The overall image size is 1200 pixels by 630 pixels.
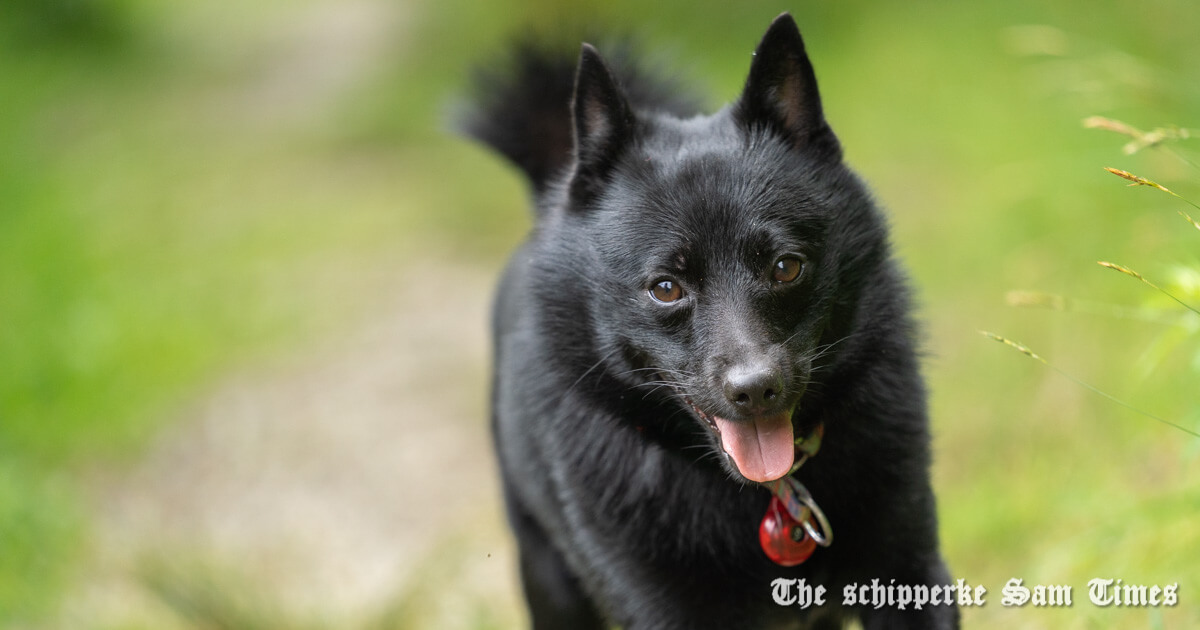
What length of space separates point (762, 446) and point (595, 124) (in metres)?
0.86

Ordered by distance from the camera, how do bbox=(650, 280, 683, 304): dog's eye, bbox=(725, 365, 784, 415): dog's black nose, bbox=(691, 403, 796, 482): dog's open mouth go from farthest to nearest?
bbox=(650, 280, 683, 304): dog's eye
bbox=(691, 403, 796, 482): dog's open mouth
bbox=(725, 365, 784, 415): dog's black nose

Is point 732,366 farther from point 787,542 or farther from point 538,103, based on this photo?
point 538,103

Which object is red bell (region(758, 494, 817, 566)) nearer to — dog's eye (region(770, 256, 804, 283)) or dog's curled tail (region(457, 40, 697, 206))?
dog's eye (region(770, 256, 804, 283))

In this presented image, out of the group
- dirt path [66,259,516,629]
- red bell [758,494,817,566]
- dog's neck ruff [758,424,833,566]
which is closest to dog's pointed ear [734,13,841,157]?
dog's neck ruff [758,424,833,566]

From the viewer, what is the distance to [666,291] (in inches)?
96.9

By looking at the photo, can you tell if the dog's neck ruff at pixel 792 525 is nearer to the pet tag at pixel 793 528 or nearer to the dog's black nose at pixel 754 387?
the pet tag at pixel 793 528

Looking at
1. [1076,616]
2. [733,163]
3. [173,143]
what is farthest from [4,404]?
[173,143]

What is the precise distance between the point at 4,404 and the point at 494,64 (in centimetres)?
364

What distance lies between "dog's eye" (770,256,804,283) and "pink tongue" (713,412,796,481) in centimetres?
29

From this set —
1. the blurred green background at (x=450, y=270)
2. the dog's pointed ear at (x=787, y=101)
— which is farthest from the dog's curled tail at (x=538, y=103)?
the dog's pointed ear at (x=787, y=101)

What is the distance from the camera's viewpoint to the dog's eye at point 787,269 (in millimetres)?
2402

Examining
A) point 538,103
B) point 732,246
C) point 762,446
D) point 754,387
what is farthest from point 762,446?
point 538,103

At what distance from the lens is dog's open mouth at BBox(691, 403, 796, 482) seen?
2.33m

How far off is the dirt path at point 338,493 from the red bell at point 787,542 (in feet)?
3.76
